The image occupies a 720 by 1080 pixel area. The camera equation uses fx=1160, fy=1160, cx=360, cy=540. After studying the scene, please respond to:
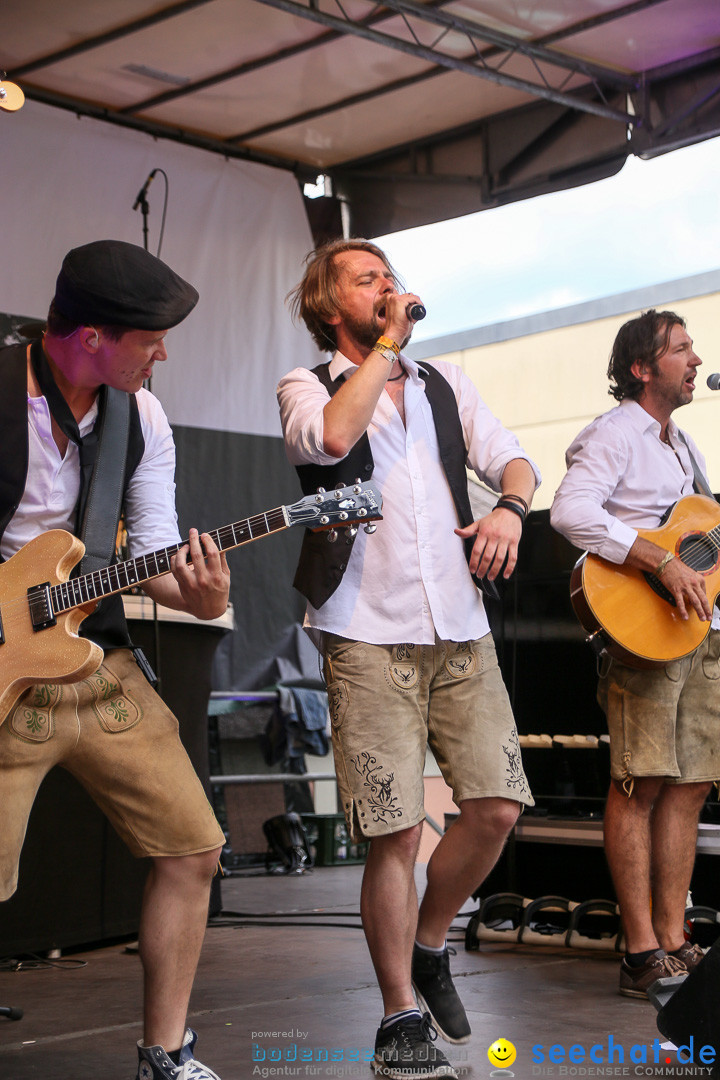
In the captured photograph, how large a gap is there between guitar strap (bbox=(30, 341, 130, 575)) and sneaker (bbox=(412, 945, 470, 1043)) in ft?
4.12

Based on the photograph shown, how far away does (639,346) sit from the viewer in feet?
13.1

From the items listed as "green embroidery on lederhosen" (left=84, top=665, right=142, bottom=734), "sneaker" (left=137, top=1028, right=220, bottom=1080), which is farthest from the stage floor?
"green embroidery on lederhosen" (left=84, top=665, right=142, bottom=734)

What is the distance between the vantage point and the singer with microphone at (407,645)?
8.89 ft

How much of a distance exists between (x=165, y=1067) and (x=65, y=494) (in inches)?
48.0

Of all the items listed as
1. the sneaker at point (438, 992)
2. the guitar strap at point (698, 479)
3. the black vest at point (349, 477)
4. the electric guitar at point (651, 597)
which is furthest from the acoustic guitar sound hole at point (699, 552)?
the sneaker at point (438, 992)

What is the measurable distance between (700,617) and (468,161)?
6731 millimetres

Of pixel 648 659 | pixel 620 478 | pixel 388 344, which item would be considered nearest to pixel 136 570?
pixel 388 344

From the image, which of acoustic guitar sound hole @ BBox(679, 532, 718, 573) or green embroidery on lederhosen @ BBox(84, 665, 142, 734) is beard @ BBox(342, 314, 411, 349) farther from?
acoustic guitar sound hole @ BBox(679, 532, 718, 573)

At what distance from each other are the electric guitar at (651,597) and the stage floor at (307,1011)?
3.46ft

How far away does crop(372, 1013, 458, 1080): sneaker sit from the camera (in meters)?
Result: 2.57

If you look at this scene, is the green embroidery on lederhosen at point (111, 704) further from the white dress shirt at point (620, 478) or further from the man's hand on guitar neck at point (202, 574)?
Result: the white dress shirt at point (620, 478)

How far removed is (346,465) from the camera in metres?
2.89

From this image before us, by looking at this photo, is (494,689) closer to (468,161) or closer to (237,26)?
(237,26)

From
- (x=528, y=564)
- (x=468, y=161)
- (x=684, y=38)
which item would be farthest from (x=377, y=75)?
(x=528, y=564)
